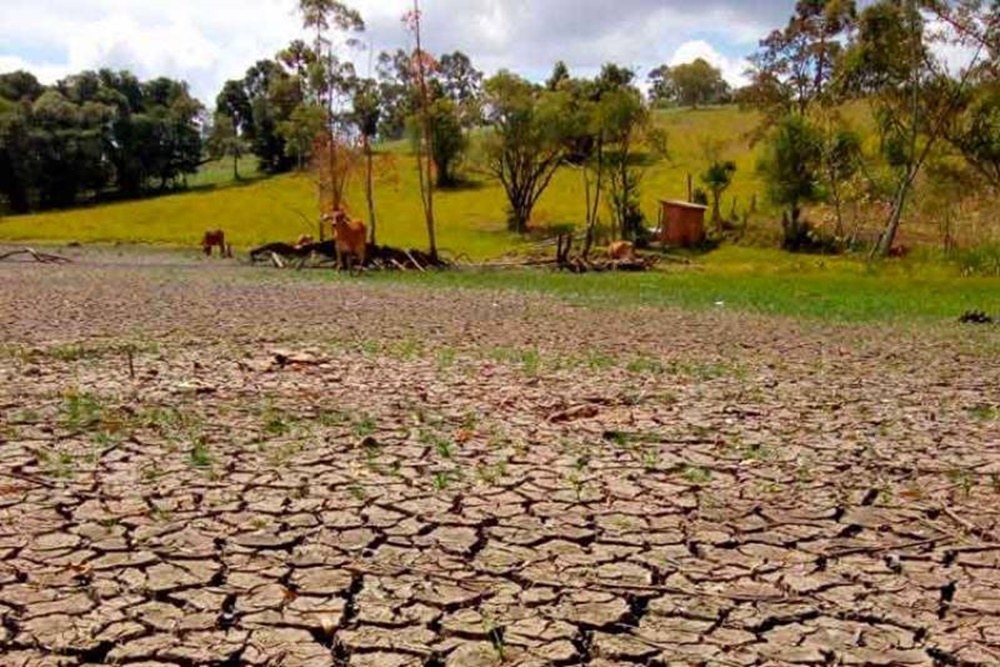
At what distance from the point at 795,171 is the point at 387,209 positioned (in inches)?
1110

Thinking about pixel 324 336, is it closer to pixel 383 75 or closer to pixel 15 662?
pixel 15 662

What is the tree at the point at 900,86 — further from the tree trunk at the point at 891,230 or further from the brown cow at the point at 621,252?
the brown cow at the point at 621,252

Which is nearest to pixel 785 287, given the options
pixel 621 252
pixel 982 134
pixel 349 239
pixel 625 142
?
pixel 621 252

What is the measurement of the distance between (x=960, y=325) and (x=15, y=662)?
1869 centimetres

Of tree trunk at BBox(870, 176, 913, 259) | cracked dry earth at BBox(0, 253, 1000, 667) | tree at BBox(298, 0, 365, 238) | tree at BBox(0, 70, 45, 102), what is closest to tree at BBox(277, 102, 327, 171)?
tree at BBox(298, 0, 365, 238)

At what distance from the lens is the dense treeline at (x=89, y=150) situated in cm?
7475

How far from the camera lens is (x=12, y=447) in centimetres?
677

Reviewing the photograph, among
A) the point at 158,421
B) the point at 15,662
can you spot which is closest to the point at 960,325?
the point at 158,421

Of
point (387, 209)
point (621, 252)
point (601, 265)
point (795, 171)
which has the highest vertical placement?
point (795, 171)

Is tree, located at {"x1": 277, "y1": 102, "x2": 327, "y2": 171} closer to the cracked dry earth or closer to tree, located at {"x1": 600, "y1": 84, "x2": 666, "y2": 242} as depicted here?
tree, located at {"x1": 600, "y1": 84, "x2": 666, "y2": 242}

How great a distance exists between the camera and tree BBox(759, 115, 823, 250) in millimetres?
A: 48531

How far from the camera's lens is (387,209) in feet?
217

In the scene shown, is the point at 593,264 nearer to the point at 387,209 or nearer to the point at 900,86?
the point at 900,86

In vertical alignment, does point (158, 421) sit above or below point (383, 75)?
below
